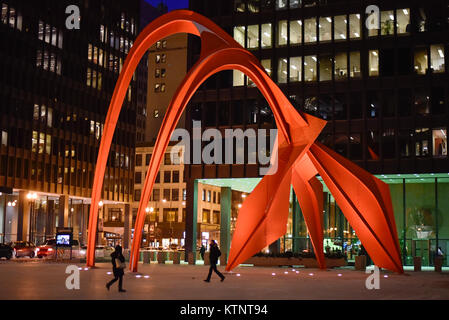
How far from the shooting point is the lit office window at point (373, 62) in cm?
4281

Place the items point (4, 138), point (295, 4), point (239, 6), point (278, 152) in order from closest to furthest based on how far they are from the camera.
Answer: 1. point (278, 152)
2. point (295, 4)
3. point (239, 6)
4. point (4, 138)

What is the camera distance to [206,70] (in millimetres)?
26391

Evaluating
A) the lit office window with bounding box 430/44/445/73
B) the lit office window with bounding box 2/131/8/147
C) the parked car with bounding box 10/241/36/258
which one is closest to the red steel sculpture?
the lit office window with bounding box 430/44/445/73

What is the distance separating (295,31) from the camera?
45.1m

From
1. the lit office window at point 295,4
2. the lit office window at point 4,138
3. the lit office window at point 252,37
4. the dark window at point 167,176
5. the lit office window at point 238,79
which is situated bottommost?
the dark window at point 167,176

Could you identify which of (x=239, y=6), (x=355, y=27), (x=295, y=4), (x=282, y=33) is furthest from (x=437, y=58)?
(x=239, y=6)

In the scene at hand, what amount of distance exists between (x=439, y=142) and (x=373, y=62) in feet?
23.8

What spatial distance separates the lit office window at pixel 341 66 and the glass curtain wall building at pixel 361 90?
0.24 feet

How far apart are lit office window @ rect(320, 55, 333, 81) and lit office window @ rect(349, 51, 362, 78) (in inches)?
56.4

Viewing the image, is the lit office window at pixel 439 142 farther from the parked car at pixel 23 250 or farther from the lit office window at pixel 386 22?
the parked car at pixel 23 250

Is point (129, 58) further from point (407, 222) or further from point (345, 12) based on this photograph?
point (407, 222)

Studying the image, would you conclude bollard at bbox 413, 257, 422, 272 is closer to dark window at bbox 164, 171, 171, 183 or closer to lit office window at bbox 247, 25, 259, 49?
lit office window at bbox 247, 25, 259, 49

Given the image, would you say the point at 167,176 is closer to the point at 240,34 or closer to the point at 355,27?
the point at 240,34

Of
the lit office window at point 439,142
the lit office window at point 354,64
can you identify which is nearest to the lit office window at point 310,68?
the lit office window at point 354,64
